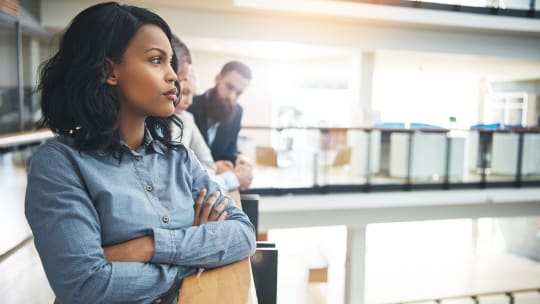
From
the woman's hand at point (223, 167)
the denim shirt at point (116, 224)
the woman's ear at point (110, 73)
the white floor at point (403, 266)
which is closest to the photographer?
the denim shirt at point (116, 224)

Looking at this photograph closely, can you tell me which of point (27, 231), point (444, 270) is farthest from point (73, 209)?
point (444, 270)

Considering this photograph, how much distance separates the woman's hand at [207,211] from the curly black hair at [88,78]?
257 millimetres

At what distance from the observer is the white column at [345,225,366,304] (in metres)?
7.39

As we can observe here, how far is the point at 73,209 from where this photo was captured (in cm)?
87

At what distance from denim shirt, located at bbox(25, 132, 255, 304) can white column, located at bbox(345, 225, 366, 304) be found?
21.6ft

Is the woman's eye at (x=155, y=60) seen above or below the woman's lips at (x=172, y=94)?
above

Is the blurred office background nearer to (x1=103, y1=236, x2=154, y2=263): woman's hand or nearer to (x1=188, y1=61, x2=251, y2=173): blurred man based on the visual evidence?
(x1=188, y1=61, x2=251, y2=173): blurred man

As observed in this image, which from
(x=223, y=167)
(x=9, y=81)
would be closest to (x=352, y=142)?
(x=223, y=167)

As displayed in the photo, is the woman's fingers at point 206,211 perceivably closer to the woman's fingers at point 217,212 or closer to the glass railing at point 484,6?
the woman's fingers at point 217,212

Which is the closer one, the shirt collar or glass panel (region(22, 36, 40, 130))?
the shirt collar

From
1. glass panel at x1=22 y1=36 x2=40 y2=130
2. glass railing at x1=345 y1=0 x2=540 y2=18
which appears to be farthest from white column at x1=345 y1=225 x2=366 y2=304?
glass panel at x1=22 y1=36 x2=40 y2=130

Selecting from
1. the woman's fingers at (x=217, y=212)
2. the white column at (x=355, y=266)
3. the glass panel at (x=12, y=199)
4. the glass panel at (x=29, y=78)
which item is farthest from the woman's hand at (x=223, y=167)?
the white column at (x=355, y=266)

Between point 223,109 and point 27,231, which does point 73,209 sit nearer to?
point 223,109

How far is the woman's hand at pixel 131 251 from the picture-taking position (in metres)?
0.94
